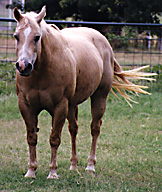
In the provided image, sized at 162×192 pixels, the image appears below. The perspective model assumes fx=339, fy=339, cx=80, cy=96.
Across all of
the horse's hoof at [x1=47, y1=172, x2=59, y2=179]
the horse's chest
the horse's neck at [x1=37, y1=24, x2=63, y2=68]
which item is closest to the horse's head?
the horse's neck at [x1=37, y1=24, x2=63, y2=68]

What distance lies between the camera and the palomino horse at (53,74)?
117 inches

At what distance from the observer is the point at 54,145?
3600 millimetres

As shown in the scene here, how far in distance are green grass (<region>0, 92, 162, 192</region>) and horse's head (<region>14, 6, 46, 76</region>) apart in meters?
1.34

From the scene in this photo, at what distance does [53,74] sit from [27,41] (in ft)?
1.73

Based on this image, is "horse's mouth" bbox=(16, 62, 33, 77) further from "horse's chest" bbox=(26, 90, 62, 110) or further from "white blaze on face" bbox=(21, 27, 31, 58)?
"horse's chest" bbox=(26, 90, 62, 110)

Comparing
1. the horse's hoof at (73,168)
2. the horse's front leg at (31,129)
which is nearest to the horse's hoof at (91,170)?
the horse's hoof at (73,168)

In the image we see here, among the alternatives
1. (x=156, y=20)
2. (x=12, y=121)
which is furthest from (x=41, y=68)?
(x=156, y=20)

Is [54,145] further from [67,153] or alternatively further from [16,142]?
[16,142]

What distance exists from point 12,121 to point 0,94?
1526 mm

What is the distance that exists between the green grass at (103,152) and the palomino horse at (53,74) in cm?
20

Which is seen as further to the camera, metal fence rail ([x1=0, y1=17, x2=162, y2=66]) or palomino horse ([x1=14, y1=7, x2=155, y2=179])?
metal fence rail ([x1=0, y1=17, x2=162, y2=66])

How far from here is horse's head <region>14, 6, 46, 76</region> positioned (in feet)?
9.35

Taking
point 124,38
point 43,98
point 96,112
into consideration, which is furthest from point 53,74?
point 124,38

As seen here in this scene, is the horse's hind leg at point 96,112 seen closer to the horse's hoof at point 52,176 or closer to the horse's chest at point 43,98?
the horse's hoof at point 52,176
